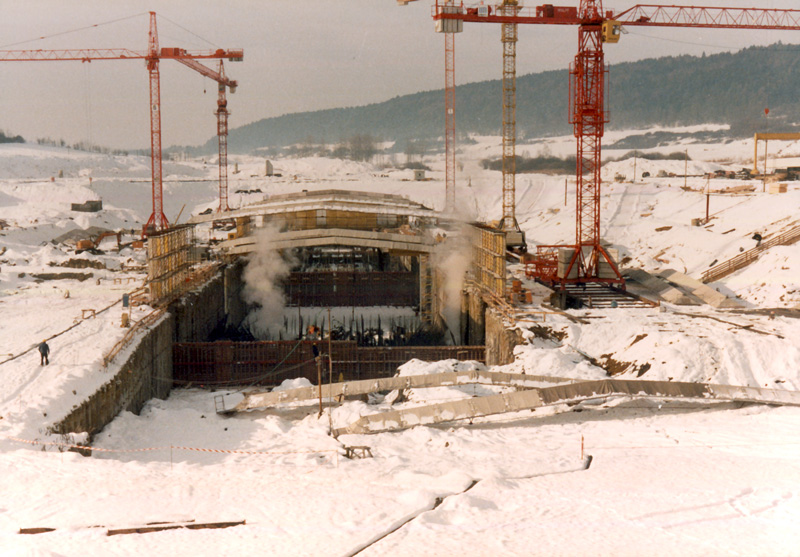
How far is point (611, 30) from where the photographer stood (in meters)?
42.5

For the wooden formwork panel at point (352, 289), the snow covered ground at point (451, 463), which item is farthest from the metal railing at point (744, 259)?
the wooden formwork panel at point (352, 289)

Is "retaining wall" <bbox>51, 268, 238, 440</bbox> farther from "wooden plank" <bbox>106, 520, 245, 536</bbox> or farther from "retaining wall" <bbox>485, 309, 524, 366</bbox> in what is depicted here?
"retaining wall" <bbox>485, 309, 524, 366</bbox>

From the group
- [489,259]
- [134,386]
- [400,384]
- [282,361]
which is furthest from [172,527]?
[489,259]

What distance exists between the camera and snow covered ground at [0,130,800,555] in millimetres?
17000

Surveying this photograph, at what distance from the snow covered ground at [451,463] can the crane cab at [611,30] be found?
1465cm

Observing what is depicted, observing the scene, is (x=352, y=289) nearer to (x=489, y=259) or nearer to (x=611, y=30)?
(x=489, y=259)

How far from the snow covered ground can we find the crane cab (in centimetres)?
1465

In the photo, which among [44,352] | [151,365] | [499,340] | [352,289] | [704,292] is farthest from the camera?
[352,289]

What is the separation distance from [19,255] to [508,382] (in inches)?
1580

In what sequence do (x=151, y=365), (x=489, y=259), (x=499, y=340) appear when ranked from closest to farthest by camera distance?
1. (x=151, y=365)
2. (x=499, y=340)
3. (x=489, y=259)

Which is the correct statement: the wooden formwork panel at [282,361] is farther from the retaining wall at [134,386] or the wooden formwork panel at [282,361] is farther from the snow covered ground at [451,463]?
the snow covered ground at [451,463]

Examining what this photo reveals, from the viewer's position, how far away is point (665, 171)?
114m

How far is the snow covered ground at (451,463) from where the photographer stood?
669 inches

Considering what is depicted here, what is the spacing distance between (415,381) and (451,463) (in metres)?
7.80
